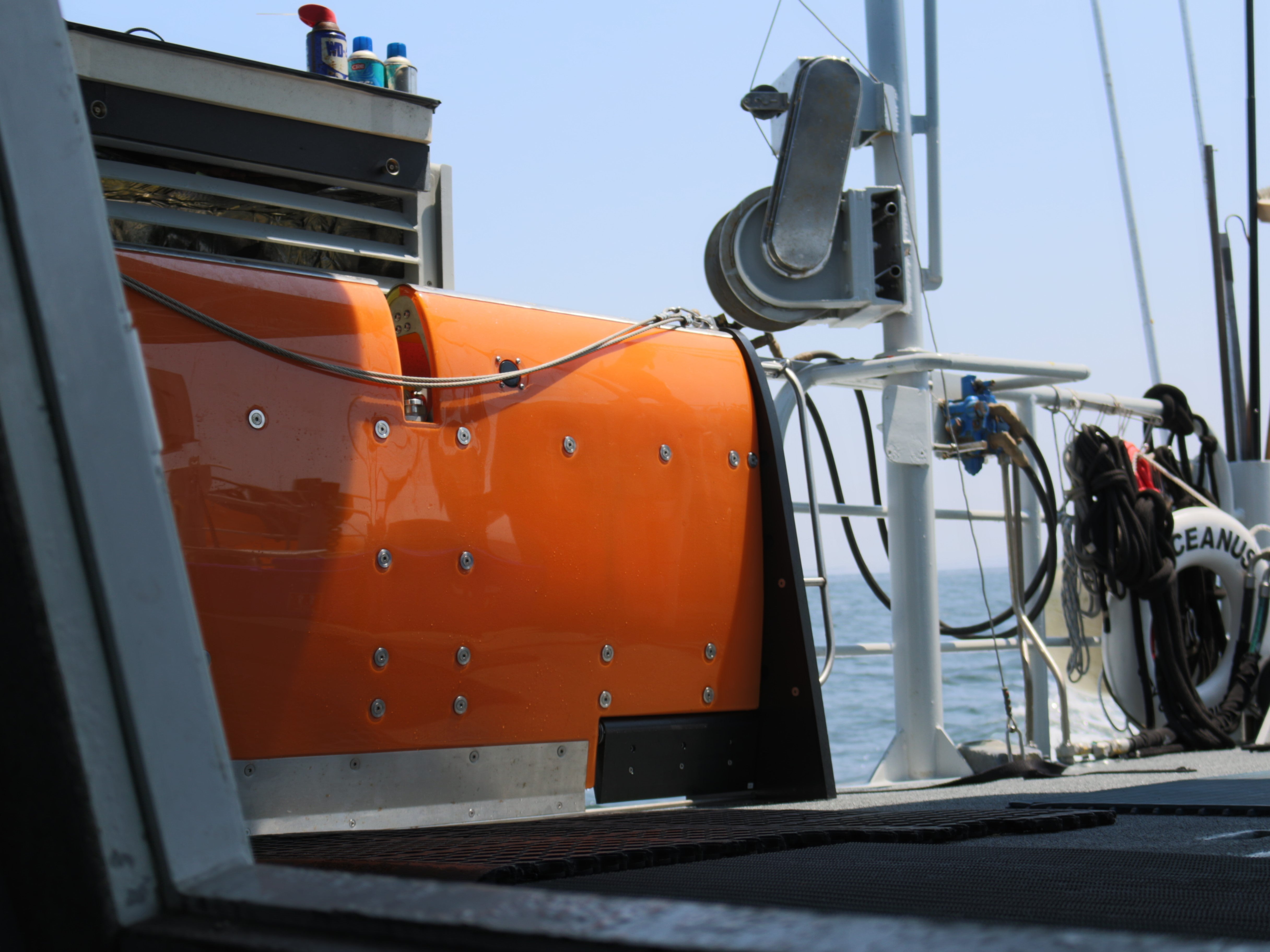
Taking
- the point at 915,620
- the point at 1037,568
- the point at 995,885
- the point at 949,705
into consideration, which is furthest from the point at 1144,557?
the point at 949,705

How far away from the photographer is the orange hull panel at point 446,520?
1968mm

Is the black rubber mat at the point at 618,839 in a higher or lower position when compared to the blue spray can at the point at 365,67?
lower

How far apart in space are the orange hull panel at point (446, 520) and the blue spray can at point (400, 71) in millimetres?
628

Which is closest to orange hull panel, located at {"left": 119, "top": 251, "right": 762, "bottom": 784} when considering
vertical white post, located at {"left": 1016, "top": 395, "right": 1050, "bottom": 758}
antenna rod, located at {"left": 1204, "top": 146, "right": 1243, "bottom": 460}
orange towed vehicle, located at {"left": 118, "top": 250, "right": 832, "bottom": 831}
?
orange towed vehicle, located at {"left": 118, "top": 250, "right": 832, "bottom": 831}

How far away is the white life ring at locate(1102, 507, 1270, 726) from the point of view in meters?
4.33

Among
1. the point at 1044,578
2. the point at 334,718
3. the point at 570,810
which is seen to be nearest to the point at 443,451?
the point at 334,718

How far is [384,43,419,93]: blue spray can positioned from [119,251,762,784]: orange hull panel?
2.06 ft

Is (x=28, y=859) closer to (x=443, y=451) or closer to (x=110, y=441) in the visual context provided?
(x=110, y=441)

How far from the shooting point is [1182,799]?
2.37m

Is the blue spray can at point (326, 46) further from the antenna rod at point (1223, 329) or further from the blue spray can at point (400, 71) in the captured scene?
the antenna rod at point (1223, 329)

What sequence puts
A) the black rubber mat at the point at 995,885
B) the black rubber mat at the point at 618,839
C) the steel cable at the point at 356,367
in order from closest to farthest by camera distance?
the black rubber mat at the point at 995,885
the black rubber mat at the point at 618,839
the steel cable at the point at 356,367

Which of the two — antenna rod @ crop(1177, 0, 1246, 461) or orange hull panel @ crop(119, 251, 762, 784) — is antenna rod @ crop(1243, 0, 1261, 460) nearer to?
antenna rod @ crop(1177, 0, 1246, 461)

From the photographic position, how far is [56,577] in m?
0.80

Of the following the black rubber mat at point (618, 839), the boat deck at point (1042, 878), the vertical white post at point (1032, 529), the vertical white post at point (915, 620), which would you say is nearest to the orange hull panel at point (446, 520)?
the black rubber mat at point (618, 839)
